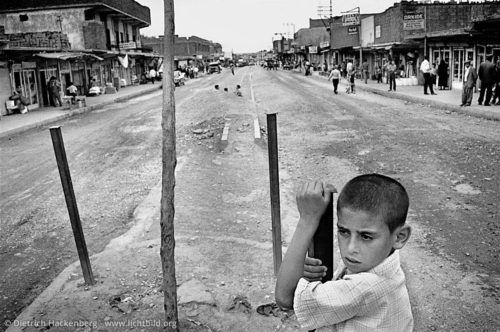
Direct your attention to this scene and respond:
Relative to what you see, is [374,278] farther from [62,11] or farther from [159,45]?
[159,45]

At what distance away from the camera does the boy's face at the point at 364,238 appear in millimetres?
1604

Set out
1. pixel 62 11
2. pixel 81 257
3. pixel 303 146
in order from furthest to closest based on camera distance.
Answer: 1. pixel 62 11
2. pixel 303 146
3. pixel 81 257

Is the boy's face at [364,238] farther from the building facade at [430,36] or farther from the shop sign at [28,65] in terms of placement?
the shop sign at [28,65]

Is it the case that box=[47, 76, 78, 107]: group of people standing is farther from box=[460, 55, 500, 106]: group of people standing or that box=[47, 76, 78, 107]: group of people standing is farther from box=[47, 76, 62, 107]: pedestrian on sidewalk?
box=[460, 55, 500, 106]: group of people standing

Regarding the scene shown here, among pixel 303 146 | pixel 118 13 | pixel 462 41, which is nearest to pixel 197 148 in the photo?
pixel 303 146

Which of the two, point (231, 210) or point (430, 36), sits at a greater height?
point (430, 36)

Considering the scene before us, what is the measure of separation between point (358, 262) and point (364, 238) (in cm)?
8

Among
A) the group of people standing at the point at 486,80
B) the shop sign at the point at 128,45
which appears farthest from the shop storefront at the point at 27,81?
the group of people standing at the point at 486,80

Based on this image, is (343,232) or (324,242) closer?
(343,232)

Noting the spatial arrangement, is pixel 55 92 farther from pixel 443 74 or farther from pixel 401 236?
pixel 401 236

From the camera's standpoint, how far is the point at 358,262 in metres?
1.63

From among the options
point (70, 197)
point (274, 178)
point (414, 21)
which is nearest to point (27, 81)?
point (414, 21)

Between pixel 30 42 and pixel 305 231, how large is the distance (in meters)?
35.0

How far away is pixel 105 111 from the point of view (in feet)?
82.0
